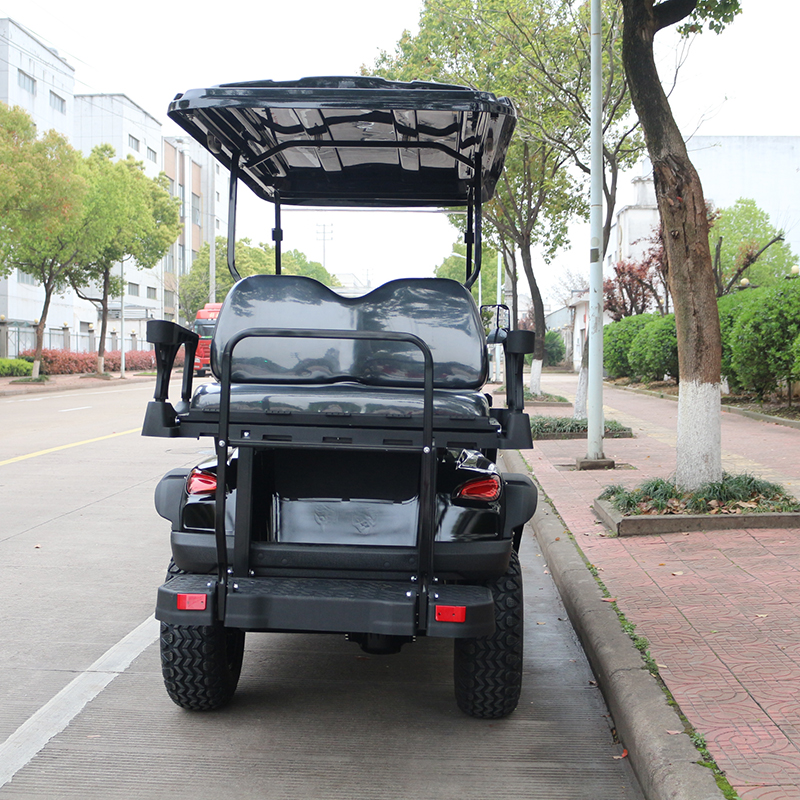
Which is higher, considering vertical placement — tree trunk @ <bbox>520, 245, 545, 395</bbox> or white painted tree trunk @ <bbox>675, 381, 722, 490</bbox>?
tree trunk @ <bbox>520, 245, 545, 395</bbox>

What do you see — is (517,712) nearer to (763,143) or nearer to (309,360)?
(309,360)

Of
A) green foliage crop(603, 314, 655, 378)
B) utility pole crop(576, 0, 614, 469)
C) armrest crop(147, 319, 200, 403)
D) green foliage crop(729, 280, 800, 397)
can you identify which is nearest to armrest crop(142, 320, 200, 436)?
armrest crop(147, 319, 200, 403)

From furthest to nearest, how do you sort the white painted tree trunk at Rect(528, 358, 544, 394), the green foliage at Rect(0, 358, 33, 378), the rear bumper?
the green foliage at Rect(0, 358, 33, 378)
the white painted tree trunk at Rect(528, 358, 544, 394)
the rear bumper

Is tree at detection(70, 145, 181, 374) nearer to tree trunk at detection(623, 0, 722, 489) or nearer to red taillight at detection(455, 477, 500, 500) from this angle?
tree trunk at detection(623, 0, 722, 489)

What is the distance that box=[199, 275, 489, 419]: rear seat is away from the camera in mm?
3461

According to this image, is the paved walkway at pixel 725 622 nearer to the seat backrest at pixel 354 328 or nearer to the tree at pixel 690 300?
the tree at pixel 690 300

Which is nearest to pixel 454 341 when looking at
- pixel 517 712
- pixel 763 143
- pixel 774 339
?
pixel 517 712

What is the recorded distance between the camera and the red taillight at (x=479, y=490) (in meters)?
3.56

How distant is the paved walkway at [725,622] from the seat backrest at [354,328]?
1623mm

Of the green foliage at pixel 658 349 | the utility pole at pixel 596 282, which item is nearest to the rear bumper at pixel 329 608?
the utility pole at pixel 596 282

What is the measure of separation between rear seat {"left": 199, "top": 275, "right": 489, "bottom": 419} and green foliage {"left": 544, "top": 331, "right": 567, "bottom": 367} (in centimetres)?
5559

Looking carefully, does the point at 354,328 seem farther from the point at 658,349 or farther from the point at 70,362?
the point at 70,362

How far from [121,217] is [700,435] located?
31182 millimetres

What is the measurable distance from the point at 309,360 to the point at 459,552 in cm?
129
